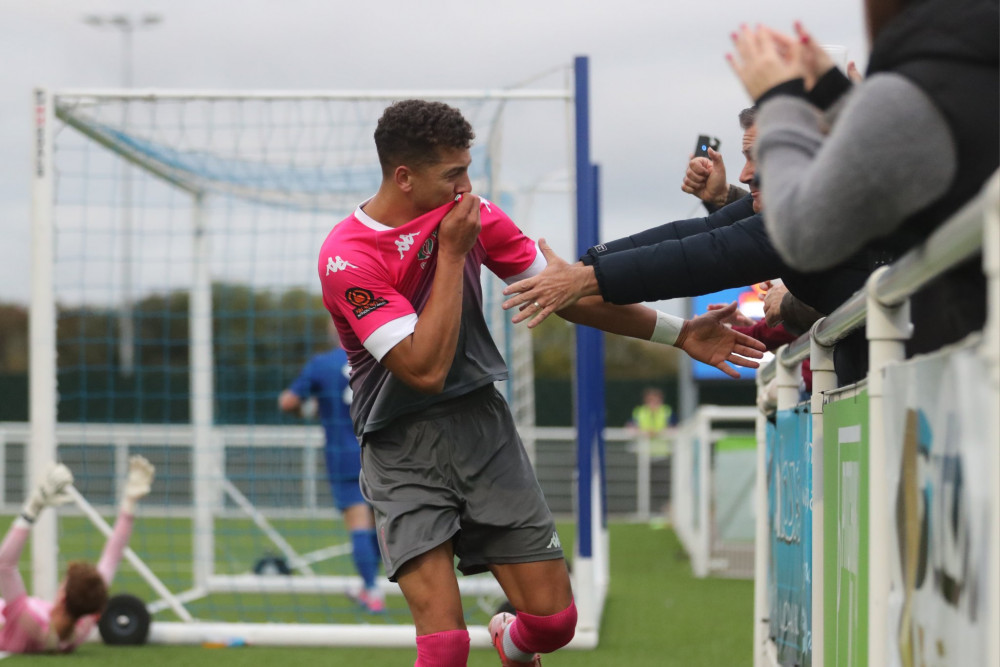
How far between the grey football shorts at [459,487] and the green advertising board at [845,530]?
1108mm

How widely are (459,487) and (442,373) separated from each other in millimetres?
443

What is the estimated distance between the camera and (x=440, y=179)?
3434 millimetres

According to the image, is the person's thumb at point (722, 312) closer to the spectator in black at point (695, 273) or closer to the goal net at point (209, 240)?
the spectator in black at point (695, 273)

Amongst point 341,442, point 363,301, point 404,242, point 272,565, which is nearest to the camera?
point 363,301

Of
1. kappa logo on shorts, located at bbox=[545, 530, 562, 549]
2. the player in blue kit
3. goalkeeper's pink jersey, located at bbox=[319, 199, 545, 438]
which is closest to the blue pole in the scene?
the player in blue kit

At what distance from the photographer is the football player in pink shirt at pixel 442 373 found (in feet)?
10.8

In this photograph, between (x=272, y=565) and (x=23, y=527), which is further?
(x=272, y=565)

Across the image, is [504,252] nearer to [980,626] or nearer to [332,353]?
[980,626]

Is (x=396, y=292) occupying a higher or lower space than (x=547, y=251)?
lower

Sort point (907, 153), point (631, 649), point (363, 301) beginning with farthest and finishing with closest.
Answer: point (631, 649)
point (363, 301)
point (907, 153)

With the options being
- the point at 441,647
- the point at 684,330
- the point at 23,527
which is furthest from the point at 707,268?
the point at 23,527

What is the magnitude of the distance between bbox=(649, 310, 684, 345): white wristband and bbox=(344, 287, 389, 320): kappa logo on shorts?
847 millimetres

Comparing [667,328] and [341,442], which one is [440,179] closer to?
[667,328]

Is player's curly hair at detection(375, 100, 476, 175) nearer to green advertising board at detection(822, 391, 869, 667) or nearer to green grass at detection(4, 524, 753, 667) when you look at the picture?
green advertising board at detection(822, 391, 869, 667)
